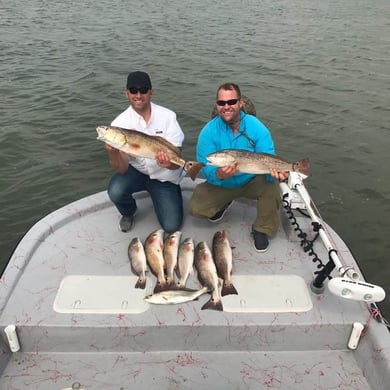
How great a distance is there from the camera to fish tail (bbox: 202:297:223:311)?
153 inches

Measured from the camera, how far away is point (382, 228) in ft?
23.0

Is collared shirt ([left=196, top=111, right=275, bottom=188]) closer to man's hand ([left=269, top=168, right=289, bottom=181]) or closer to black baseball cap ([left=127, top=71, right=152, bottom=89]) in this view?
man's hand ([left=269, top=168, right=289, bottom=181])

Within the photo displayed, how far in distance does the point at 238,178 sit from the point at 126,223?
5.08 ft

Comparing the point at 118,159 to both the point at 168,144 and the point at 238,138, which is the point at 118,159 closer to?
the point at 168,144

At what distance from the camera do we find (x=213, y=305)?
12.8 ft

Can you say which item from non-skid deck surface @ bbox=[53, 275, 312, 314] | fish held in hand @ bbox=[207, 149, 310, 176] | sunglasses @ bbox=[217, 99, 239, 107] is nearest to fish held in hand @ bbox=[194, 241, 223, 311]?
non-skid deck surface @ bbox=[53, 275, 312, 314]

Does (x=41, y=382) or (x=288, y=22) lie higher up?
(x=288, y=22)

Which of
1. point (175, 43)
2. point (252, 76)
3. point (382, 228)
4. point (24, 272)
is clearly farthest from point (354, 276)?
point (175, 43)

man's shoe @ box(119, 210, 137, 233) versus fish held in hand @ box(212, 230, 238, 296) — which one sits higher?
fish held in hand @ box(212, 230, 238, 296)

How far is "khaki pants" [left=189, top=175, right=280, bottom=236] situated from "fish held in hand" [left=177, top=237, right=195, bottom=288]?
1.85ft

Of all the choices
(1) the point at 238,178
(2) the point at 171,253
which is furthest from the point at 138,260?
(1) the point at 238,178

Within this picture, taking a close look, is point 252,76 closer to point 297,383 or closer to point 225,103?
point 225,103

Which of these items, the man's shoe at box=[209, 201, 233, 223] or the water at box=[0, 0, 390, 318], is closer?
the man's shoe at box=[209, 201, 233, 223]

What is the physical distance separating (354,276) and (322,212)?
4041 millimetres
